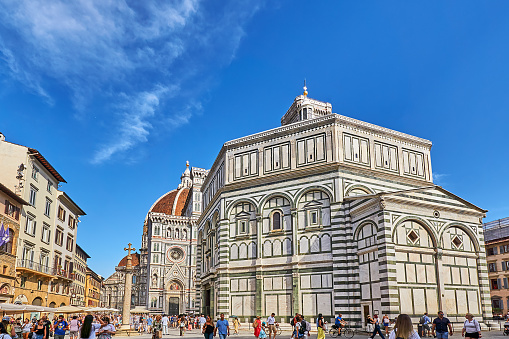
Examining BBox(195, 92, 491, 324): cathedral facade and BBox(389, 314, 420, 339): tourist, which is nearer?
BBox(389, 314, 420, 339): tourist

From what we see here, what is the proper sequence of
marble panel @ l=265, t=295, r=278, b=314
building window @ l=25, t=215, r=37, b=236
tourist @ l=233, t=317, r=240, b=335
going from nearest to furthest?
tourist @ l=233, t=317, r=240, b=335
marble panel @ l=265, t=295, r=278, b=314
building window @ l=25, t=215, r=37, b=236

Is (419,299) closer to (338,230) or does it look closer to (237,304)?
(338,230)

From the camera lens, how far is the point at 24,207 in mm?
36344

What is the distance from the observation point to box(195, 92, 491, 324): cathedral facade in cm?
2628

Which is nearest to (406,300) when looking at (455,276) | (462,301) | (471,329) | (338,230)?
(455,276)

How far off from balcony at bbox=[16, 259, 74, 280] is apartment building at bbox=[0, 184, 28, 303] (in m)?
1.30

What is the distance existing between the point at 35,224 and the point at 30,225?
1.17 metres

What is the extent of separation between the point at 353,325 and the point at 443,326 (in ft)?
44.5

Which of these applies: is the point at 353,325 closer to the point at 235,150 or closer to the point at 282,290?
the point at 282,290

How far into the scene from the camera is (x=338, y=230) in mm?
29781

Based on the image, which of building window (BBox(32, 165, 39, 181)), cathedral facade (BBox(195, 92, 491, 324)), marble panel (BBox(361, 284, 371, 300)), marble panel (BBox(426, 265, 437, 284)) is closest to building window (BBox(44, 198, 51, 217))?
building window (BBox(32, 165, 39, 181))

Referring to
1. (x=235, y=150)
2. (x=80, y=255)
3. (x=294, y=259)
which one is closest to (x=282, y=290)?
(x=294, y=259)

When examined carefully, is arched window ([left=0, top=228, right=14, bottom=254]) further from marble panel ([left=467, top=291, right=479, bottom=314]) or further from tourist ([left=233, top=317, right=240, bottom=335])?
marble panel ([left=467, top=291, right=479, bottom=314])

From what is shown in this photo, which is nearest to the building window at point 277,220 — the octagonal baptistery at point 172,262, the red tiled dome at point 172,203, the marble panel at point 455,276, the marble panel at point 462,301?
the marble panel at point 455,276
